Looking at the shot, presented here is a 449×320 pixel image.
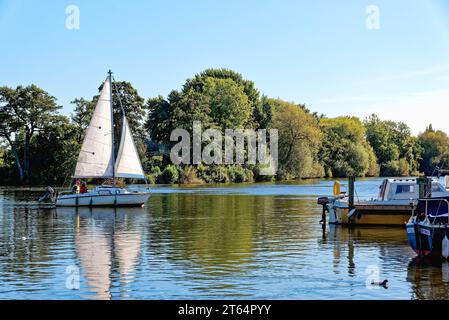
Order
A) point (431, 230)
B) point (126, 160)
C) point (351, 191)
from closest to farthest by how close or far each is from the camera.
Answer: point (431, 230)
point (351, 191)
point (126, 160)

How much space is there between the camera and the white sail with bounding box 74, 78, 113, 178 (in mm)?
57344

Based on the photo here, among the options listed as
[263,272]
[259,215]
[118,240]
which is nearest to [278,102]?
[259,215]

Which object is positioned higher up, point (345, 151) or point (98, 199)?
point (345, 151)

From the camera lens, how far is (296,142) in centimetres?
12169

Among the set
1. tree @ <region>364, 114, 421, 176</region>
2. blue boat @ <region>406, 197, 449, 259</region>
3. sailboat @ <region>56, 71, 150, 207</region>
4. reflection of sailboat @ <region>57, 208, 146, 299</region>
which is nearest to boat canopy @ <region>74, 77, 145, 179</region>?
sailboat @ <region>56, 71, 150, 207</region>

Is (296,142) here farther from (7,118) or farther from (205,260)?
(205,260)

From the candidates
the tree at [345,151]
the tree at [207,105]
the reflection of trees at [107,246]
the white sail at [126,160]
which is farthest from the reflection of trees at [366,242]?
the tree at [345,151]

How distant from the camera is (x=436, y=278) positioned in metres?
22.9

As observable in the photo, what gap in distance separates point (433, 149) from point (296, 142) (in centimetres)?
5592

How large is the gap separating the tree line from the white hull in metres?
30.6

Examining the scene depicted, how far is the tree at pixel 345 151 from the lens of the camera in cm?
13550

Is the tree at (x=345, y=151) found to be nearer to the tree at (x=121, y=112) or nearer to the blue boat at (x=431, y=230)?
the tree at (x=121, y=112)

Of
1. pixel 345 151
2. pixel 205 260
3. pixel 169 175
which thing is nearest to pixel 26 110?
pixel 169 175
